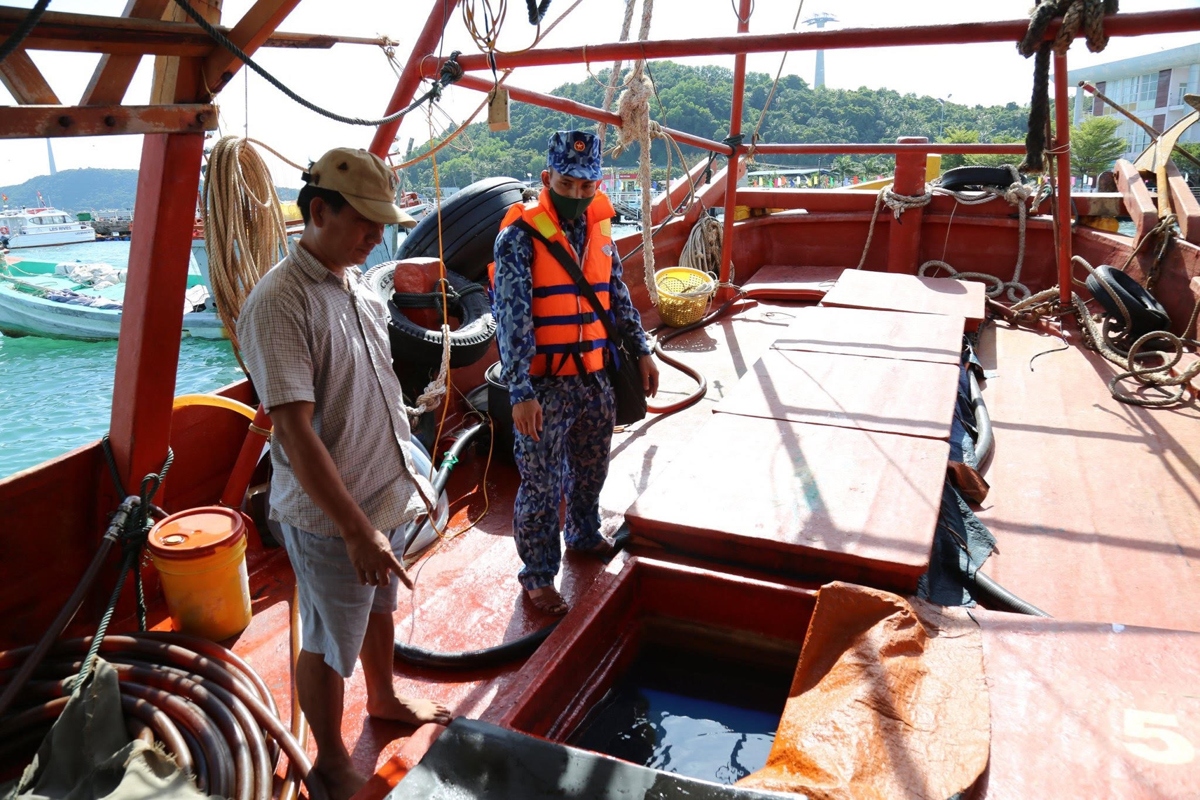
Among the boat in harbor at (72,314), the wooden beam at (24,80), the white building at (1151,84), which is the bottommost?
the boat in harbor at (72,314)

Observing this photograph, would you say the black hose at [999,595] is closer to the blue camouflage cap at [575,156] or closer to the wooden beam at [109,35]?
the blue camouflage cap at [575,156]

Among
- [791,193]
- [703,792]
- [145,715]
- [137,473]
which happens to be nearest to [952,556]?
[703,792]

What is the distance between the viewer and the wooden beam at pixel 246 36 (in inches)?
95.2

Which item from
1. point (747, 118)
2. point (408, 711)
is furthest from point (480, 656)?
point (747, 118)

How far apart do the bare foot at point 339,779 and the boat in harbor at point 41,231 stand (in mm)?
70587

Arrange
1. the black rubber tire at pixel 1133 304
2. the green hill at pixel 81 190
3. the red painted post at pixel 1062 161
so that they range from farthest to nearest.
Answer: the green hill at pixel 81 190, the red painted post at pixel 1062 161, the black rubber tire at pixel 1133 304

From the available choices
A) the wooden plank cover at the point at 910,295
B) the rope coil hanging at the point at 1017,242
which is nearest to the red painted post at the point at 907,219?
the rope coil hanging at the point at 1017,242

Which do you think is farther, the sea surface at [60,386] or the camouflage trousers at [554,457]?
the sea surface at [60,386]

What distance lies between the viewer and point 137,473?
2.65m

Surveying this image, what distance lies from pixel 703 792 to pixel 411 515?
3.16 feet

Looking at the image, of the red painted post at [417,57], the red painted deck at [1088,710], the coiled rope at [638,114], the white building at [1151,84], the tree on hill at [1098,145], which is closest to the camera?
the red painted deck at [1088,710]

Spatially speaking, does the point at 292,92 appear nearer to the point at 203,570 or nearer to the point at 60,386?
the point at 203,570

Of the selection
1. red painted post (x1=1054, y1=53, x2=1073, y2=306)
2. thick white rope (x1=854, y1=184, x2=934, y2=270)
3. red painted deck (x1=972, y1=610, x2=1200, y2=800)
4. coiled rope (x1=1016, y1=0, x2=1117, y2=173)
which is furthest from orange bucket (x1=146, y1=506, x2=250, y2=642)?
thick white rope (x1=854, y1=184, x2=934, y2=270)

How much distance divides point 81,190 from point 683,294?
200 m
